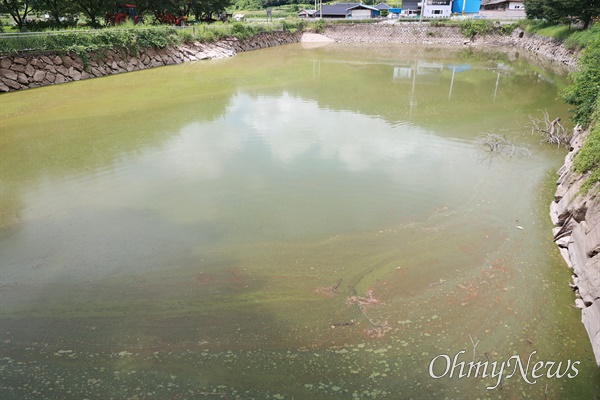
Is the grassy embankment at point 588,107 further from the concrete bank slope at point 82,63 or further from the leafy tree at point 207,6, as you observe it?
the leafy tree at point 207,6

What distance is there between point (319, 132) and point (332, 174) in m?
2.61

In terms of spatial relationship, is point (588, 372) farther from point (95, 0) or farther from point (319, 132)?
point (95, 0)

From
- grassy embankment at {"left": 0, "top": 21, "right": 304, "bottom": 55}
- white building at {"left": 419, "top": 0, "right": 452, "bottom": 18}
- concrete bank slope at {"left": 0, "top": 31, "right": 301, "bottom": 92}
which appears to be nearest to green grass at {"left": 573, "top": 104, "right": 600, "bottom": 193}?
concrete bank slope at {"left": 0, "top": 31, "right": 301, "bottom": 92}

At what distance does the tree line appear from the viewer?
20.2m

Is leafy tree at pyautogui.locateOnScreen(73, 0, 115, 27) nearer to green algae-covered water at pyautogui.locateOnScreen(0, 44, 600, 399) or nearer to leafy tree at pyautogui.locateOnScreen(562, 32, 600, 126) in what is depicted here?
green algae-covered water at pyautogui.locateOnScreen(0, 44, 600, 399)

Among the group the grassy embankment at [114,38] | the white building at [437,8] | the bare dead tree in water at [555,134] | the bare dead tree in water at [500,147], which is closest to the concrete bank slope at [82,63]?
the grassy embankment at [114,38]

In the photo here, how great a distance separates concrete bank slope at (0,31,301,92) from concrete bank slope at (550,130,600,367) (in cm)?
1629

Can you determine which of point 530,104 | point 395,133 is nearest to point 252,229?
point 395,133

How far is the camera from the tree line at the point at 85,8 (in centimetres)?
2023

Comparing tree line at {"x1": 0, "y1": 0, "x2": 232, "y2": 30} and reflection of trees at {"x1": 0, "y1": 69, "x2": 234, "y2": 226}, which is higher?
tree line at {"x1": 0, "y1": 0, "x2": 232, "y2": 30}

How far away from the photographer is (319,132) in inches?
377

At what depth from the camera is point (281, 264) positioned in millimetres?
4840

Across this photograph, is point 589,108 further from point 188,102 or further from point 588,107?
point 188,102

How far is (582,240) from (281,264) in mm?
3328
